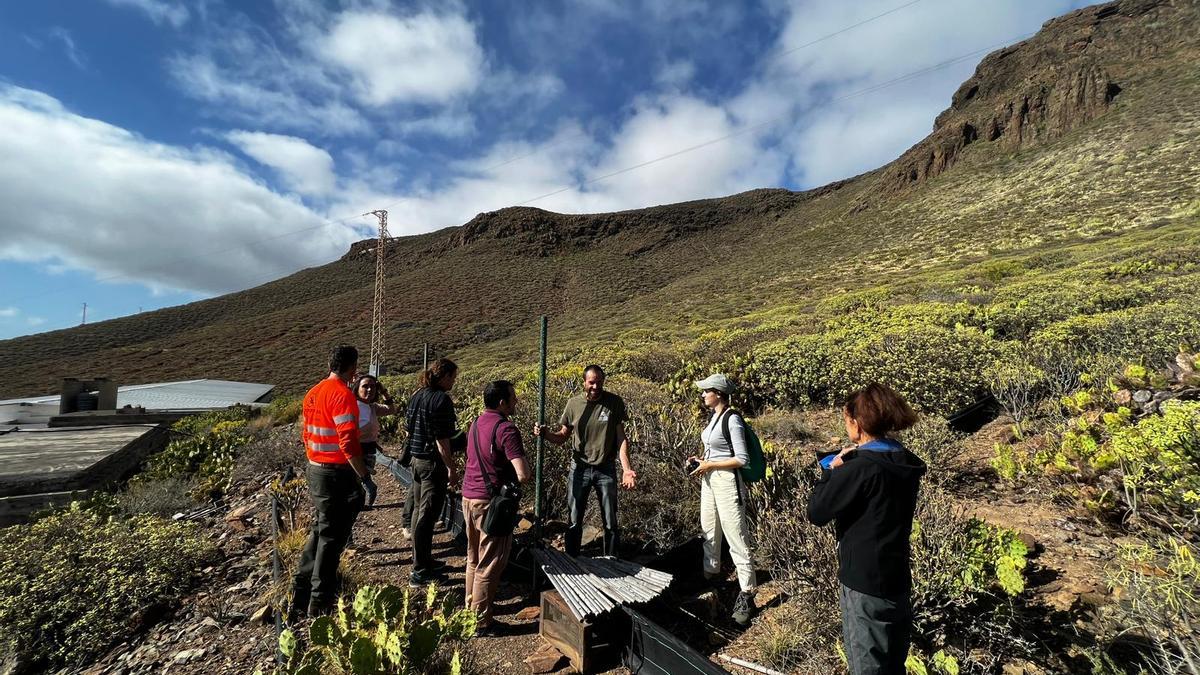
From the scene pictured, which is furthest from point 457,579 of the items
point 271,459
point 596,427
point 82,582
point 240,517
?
point 271,459

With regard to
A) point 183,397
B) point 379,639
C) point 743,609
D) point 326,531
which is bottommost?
point 743,609

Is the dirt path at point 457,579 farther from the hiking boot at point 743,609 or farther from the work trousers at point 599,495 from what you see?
the hiking boot at point 743,609

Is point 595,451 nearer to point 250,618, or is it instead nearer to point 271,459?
point 250,618

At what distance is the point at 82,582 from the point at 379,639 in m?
3.76

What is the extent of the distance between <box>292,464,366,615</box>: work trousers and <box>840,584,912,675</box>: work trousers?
10.5 ft

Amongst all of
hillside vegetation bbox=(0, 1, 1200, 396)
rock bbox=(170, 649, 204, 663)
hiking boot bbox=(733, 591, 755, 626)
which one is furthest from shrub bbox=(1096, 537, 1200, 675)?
hillside vegetation bbox=(0, 1, 1200, 396)

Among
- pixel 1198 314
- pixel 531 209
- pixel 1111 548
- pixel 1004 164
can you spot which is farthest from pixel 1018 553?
pixel 531 209

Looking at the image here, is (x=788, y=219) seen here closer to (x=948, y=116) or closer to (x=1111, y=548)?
(x=948, y=116)

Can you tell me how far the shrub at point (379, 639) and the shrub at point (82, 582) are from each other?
2240 mm

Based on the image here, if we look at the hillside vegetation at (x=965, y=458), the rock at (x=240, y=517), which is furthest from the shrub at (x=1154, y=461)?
the rock at (x=240, y=517)

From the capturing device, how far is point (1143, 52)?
49.8 metres

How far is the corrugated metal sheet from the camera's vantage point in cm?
1686

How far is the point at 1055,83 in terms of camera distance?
165 ft

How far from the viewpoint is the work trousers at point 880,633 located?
79.8 inches
